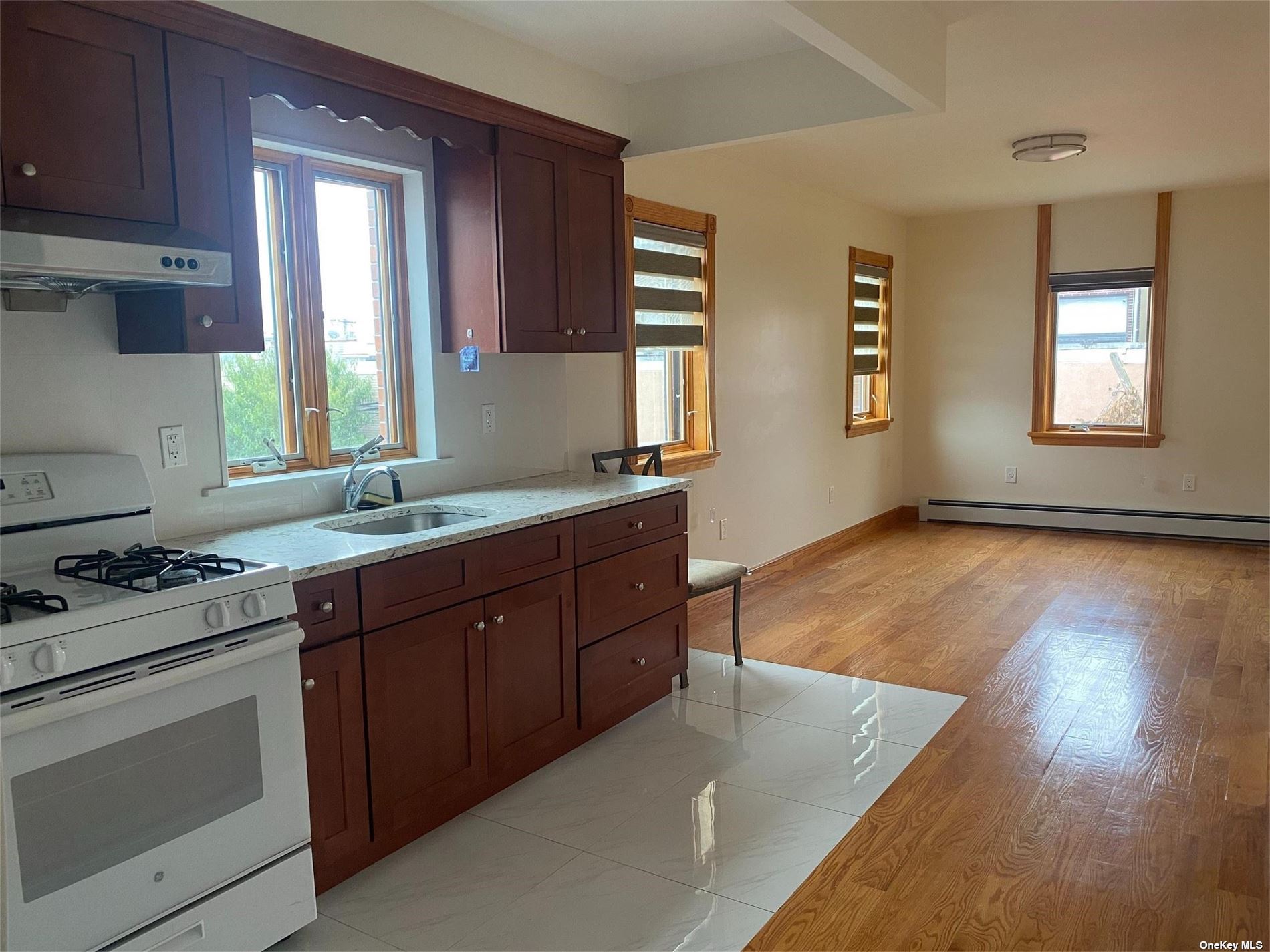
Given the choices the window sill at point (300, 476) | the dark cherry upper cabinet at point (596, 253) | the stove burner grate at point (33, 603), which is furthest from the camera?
the dark cherry upper cabinet at point (596, 253)

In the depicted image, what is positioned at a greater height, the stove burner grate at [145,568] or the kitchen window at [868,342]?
the kitchen window at [868,342]

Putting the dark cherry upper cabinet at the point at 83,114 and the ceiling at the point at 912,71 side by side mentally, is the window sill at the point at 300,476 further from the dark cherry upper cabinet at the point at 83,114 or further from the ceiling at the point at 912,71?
the ceiling at the point at 912,71

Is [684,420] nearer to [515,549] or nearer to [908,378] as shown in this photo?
[515,549]

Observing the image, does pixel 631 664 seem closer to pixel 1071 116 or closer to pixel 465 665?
pixel 465 665

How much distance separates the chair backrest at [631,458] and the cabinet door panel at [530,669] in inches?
44.9

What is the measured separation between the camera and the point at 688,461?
4750 millimetres

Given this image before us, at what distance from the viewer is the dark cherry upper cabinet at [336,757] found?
218 cm

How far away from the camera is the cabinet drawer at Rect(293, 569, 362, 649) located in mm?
2148

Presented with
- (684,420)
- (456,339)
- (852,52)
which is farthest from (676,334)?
(852,52)

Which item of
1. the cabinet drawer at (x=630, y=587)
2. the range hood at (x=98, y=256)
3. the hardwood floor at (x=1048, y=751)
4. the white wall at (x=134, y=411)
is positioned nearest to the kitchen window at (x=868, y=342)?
the hardwood floor at (x=1048, y=751)

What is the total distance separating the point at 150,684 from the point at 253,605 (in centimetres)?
25

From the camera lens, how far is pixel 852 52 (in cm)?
271

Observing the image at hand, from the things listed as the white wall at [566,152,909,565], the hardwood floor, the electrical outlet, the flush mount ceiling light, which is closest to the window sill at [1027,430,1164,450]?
the hardwood floor

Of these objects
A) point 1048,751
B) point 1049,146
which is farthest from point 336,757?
point 1049,146
